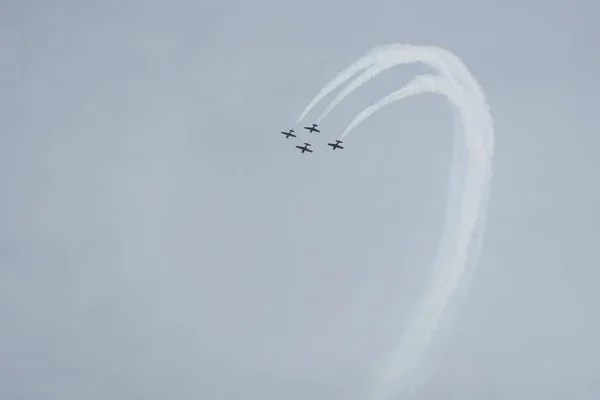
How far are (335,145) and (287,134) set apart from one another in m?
10.3

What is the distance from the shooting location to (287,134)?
561 ft

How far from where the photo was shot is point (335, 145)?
16388cm
